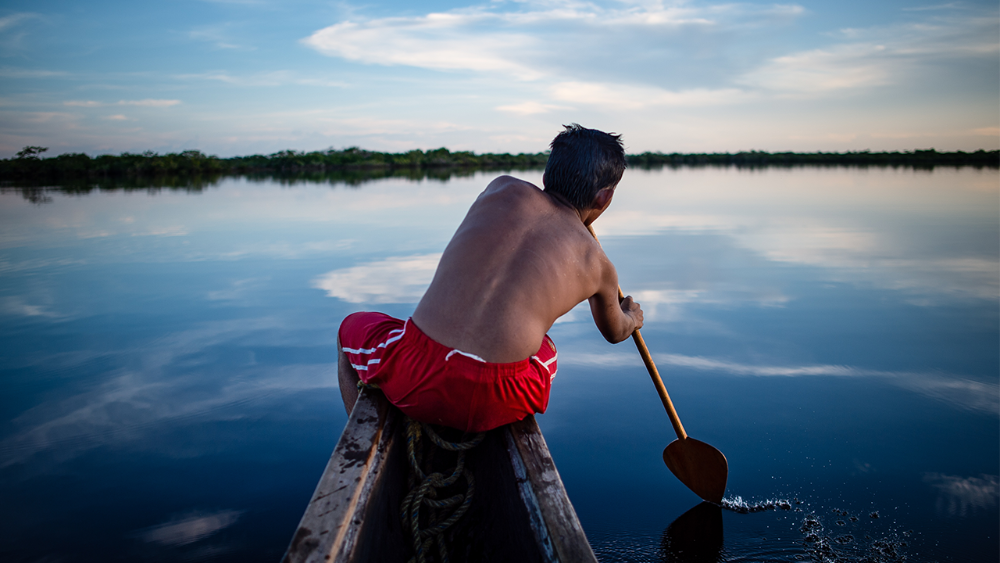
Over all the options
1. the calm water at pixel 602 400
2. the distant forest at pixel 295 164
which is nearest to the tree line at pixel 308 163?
the distant forest at pixel 295 164

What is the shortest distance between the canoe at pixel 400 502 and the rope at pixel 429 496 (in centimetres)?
5

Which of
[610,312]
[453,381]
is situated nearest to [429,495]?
[453,381]

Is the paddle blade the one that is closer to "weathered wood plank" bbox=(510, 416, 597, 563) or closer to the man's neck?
"weathered wood plank" bbox=(510, 416, 597, 563)

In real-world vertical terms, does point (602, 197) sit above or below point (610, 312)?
above

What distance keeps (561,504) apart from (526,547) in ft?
0.64

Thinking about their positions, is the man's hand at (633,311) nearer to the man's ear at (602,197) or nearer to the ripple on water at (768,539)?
the man's ear at (602,197)

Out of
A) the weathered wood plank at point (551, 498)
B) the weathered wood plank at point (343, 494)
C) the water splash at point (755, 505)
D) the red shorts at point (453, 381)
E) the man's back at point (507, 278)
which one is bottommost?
the water splash at point (755, 505)

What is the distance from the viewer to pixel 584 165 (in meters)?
1.94

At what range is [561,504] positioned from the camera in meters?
1.46

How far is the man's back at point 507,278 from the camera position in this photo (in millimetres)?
1600

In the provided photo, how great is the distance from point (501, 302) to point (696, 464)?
5.05 feet

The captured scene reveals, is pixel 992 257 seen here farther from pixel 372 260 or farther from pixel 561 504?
pixel 561 504

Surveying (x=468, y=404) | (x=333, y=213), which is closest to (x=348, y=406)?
(x=468, y=404)

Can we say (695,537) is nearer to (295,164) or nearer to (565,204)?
(565,204)
